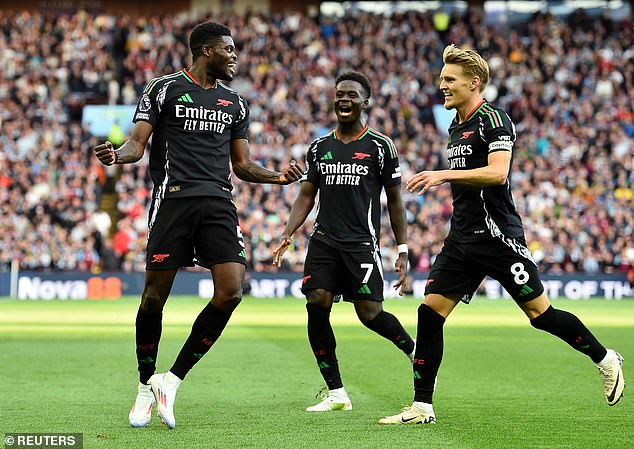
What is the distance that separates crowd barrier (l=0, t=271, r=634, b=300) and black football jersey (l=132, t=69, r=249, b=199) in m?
21.0

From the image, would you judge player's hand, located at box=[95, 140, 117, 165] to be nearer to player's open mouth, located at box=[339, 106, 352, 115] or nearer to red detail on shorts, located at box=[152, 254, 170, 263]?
red detail on shorts, located at box=[152, 254, 170, 263]

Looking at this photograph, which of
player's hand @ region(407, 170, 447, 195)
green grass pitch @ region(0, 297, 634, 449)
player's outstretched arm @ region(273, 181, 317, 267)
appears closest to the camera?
player's hand @ region(407, 170, 447, 195)

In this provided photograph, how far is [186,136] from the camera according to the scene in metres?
7.94

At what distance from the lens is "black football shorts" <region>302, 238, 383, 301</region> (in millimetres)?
8938

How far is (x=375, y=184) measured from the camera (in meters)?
9.20

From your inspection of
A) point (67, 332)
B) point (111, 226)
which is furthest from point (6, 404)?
point (111, 226)

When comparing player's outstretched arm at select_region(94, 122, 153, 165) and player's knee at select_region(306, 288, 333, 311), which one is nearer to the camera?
player's outstretched arm at select_region(94, 122, 153, 165)

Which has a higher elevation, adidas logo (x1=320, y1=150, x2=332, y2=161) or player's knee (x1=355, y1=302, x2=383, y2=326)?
adidas logo (x1=320, y1=150, x2=332, y2=161)

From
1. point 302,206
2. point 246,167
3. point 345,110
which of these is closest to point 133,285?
point 302,206

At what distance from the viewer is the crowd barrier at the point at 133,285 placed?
29.0m

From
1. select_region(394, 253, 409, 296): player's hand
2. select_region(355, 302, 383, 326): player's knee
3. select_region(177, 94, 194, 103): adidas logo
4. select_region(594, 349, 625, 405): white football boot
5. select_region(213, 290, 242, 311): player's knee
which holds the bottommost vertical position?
select_region(594, 349, 625, 405): white football boot

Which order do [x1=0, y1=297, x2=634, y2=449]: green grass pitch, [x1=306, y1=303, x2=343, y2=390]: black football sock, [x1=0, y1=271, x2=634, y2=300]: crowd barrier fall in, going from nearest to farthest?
[x1=0, y1=297, x2=634, y2=449]: green grass pitch, [x1=306, y1=303, x2=343, y2=390]: black football sock, [x1=0, y1=271, x2=634, y2=300]: crowd barrier

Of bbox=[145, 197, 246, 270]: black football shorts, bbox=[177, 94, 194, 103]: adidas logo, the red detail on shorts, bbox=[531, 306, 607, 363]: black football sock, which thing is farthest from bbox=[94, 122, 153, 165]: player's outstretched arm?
bbox=[531, 306, 607, 363]: black football sock

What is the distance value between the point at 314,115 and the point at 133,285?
9.30 meters
